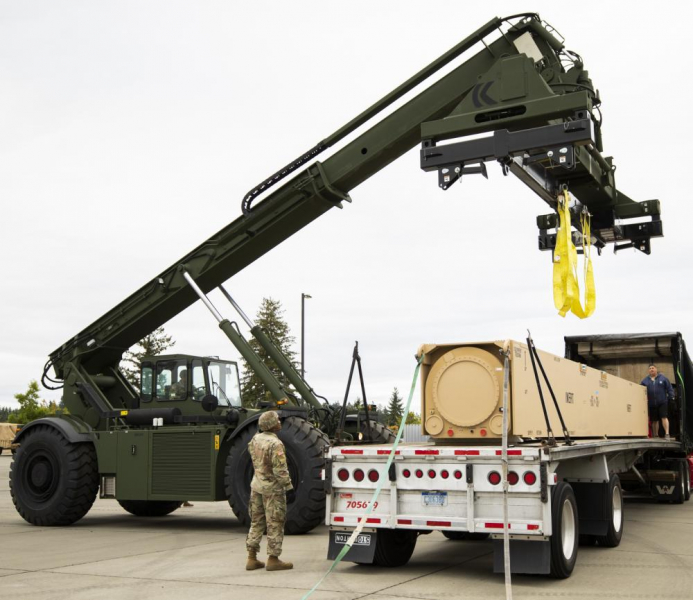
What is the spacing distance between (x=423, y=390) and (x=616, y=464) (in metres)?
3.96

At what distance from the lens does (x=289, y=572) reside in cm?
886

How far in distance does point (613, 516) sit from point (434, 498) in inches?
116

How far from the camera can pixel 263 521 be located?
29.7ft

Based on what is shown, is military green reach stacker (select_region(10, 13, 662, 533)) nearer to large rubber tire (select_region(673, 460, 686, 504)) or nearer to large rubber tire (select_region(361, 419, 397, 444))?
large rubber tire (select_region(361, 419, 397, 444))

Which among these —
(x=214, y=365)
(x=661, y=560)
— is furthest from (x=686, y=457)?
(x=214, y=365)

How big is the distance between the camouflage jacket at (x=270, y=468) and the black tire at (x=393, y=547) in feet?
3.79

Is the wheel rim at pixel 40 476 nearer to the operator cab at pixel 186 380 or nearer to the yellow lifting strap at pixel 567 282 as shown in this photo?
the operator cab at pixel 186 380

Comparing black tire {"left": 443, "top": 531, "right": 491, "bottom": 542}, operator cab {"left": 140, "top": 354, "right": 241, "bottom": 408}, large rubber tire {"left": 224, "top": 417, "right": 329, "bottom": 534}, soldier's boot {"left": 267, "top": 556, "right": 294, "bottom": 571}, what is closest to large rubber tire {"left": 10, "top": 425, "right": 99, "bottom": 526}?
operator cab {"left": 140, "top": 354, "right": 241, "bottom": 408}

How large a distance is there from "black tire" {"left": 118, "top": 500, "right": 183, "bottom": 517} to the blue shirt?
951cm

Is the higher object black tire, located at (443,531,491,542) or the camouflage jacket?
the camouflage jacket

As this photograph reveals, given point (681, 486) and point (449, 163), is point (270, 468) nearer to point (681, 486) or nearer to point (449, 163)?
point (449, 163)

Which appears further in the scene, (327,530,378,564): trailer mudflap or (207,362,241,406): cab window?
(207,362,241,406): cab window

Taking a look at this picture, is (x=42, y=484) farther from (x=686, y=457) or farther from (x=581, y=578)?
(x=686, y=457)

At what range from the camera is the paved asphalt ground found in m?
Answer: 7.78
